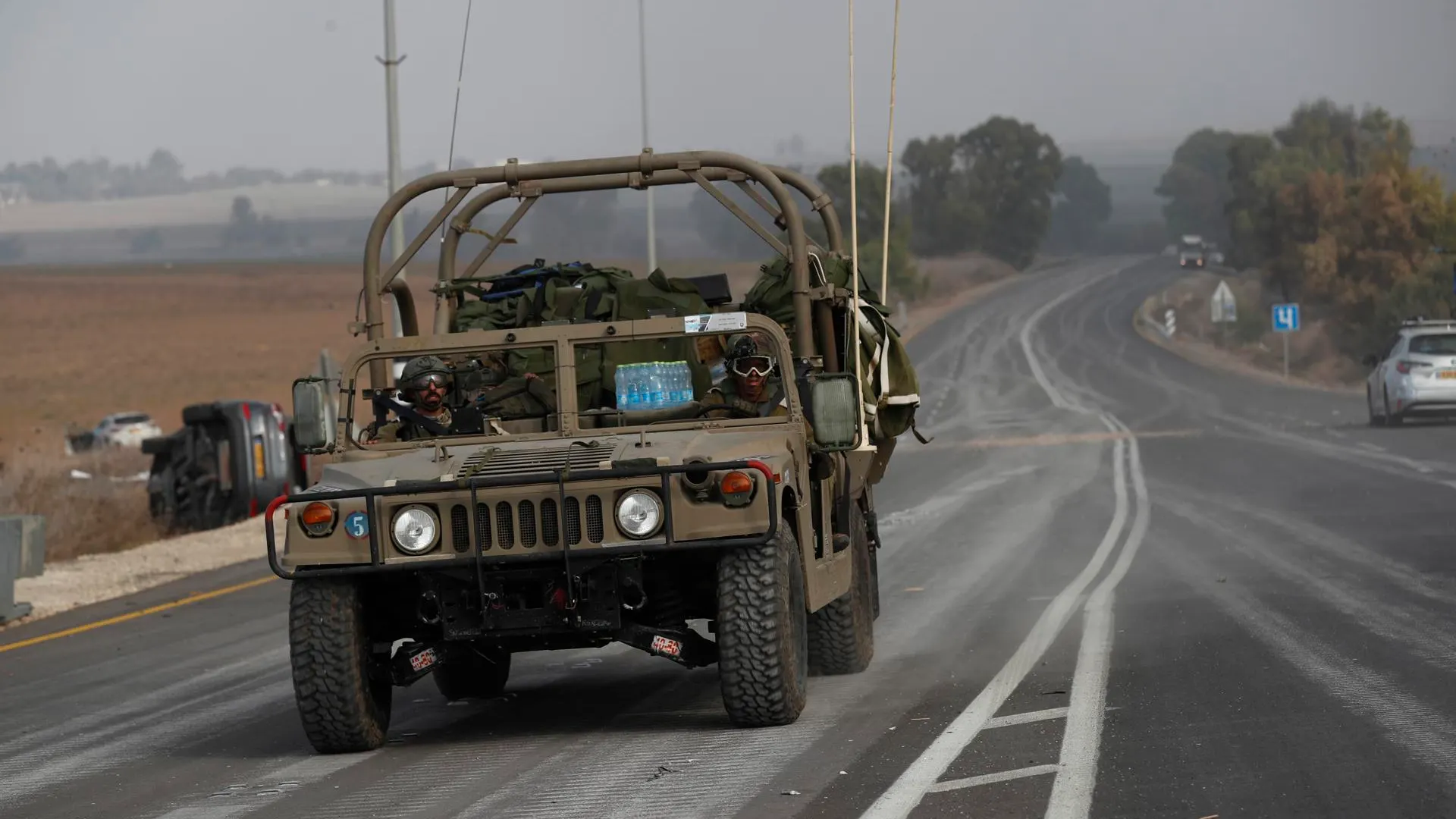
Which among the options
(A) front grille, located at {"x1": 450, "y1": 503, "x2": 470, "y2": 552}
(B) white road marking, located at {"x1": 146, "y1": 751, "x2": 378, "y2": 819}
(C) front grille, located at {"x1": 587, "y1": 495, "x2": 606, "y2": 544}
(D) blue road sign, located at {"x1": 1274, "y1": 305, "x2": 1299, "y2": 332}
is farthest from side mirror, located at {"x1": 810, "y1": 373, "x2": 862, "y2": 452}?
(D) blue road sign, located at {"x1": 1274, "y1": 305, "x2": 1299, "y2": 332}

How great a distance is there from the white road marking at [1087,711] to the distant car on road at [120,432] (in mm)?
34871

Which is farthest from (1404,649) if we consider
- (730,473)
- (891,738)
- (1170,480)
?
(1170,480)

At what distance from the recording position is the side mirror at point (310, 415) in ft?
29.5

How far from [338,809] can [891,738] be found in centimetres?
233

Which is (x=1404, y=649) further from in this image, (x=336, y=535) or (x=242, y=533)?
(x=242, y=533)

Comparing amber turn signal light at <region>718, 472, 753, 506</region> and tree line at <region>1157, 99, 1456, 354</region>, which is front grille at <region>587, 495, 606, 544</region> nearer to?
amber turn signal light at <region>718, 472, 753, 506</region>

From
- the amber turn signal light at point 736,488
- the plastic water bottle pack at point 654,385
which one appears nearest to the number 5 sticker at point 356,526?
the amber turn signal light at point 736,488

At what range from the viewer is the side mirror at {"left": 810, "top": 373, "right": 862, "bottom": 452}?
350 inches

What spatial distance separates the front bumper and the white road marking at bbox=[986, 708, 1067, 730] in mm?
1325

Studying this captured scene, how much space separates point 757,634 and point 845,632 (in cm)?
211

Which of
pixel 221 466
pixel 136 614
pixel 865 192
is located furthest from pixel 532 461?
pixel 865 192

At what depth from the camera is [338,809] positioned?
7.18 m

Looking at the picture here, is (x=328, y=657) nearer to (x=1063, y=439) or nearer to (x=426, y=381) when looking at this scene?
(x=426, y=381)

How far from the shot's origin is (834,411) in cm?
891
